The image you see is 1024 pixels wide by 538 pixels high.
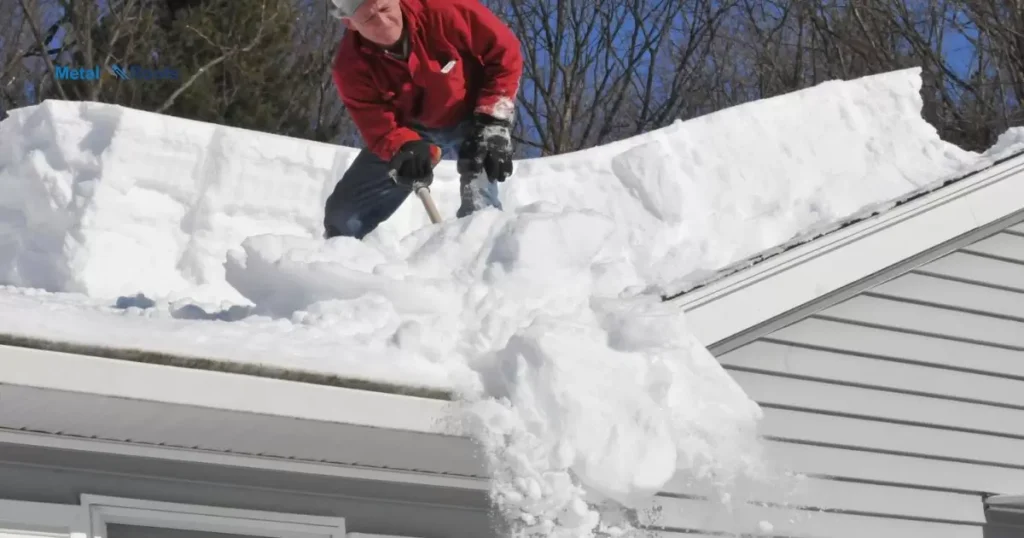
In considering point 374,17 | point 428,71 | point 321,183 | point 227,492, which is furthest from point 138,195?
point 227,492

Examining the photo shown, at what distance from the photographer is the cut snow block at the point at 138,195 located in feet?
22.5

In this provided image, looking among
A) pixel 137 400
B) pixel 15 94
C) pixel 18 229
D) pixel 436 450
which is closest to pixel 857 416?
pixel 436 450

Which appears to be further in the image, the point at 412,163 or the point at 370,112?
the point at 370,112

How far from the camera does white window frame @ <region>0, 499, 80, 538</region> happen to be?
2.81m

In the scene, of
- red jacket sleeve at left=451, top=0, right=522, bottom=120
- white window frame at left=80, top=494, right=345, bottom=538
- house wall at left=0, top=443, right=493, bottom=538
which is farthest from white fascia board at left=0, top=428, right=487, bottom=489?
red jacket sleeve at left=451, top=0, right=522, bottom=120

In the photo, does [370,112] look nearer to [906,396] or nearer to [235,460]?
[235,460]

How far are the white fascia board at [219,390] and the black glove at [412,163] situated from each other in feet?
4.38

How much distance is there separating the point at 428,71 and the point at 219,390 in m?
1.84

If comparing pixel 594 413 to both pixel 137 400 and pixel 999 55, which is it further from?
pixel 999 55

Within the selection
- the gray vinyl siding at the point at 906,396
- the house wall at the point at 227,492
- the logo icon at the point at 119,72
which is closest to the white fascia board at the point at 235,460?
the house wall at the point at 227,492

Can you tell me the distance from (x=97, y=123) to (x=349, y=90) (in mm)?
3759

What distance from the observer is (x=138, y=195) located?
7.22m

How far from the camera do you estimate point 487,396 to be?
3029 mm

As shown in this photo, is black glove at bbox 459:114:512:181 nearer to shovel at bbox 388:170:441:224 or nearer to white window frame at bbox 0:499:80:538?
shovel at bbox 388:170:441:224
